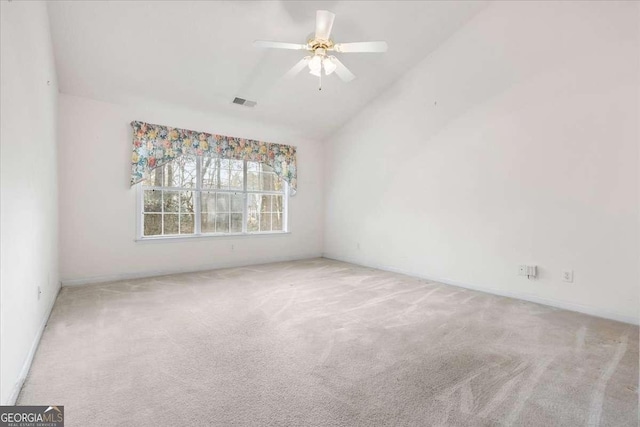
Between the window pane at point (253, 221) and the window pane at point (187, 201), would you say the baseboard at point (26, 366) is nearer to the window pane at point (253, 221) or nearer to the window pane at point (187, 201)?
the window pane at point (187, 201)

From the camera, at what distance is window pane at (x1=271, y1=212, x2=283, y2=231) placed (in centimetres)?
593

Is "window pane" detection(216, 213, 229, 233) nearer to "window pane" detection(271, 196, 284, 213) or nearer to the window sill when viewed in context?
the window sill

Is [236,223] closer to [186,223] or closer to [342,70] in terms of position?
[186,223]

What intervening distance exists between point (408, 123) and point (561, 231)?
247 centimetres

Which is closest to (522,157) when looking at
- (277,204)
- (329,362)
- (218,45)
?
(329,362)

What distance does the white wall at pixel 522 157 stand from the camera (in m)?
2.91

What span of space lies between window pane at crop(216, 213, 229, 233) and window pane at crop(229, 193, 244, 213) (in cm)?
18

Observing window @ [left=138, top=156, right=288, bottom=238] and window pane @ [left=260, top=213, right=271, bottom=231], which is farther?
window pane @ [left=260, top=213, right=271, bottom=231]

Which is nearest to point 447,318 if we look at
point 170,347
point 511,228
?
point 511,228

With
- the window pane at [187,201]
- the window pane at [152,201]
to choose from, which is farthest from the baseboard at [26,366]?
the window pane at [187,201]

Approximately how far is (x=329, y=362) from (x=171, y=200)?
3.84m

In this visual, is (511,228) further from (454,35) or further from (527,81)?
(454,35)

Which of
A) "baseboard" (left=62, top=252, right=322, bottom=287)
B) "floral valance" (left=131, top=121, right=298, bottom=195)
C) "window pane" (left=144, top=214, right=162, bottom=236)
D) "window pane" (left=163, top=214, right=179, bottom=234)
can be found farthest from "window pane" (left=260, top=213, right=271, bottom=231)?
"window pane" (left=144, top=214, right=162, bottom=236)

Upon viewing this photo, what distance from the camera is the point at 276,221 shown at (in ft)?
19.6
